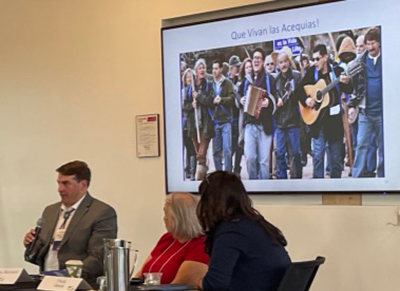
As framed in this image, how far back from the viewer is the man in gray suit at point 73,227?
14.4 feet

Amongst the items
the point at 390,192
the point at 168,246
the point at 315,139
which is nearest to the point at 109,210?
the point at 168,246

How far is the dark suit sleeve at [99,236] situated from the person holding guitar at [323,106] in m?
1.27

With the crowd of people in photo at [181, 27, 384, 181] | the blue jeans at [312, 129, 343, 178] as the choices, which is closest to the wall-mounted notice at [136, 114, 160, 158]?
the crowd of people in photo at [181, 27, 384, 181]

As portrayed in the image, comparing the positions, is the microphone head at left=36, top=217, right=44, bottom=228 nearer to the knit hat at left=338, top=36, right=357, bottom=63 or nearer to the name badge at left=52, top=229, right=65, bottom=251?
the name badge at left=52, top=229, right=65, bottom=251

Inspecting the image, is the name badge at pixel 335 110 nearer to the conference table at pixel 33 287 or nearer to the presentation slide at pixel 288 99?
the presentation slide at pixel 288 99

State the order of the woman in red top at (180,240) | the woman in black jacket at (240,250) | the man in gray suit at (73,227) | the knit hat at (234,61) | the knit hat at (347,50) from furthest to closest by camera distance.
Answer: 1. the knit hat at (234,61)
2. the man in gray suit at (73,227)
3. the knit hat at (347,50)
4. the woman in red top at (180,240)
5. the woman in black jacket at (240,250)

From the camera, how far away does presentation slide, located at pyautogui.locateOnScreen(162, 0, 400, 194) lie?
13.7ft

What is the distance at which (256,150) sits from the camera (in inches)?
Answer: 183

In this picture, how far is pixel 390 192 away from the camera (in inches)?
163

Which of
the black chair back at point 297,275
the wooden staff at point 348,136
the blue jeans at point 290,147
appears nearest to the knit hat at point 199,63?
the blue jeans at point 290,147

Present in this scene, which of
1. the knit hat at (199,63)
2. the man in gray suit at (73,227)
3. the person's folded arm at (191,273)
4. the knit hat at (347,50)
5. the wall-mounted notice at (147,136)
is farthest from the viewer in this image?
the wall-mounted notice at (147,136)

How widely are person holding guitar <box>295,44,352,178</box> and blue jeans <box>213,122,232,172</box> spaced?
56 centimetres

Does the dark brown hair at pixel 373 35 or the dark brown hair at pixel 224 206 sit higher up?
the dark brown hair at pixel 373 35

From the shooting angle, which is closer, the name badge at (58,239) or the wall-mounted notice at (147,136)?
the name badge at (58,239)
